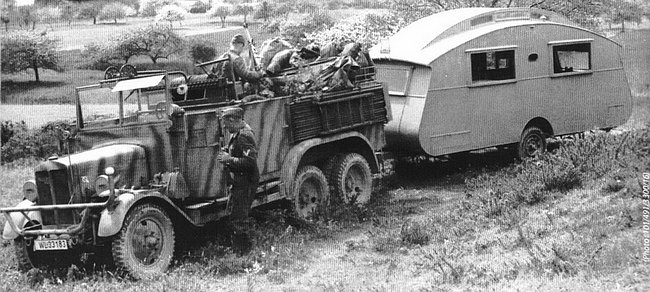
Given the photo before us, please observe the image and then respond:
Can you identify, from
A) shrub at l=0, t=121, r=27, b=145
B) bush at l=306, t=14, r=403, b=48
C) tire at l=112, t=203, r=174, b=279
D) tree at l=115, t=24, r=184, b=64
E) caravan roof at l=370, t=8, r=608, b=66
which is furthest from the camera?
bush at l=306, t=14, r=403, b=48

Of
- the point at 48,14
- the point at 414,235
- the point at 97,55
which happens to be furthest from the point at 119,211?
the point at 97,55

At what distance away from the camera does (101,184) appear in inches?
298

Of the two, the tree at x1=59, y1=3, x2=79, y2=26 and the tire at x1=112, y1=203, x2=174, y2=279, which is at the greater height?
the tree at x1=59, y1=3, x2=79, y2=26

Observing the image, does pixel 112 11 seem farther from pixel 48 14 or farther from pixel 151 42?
pixel 151 42

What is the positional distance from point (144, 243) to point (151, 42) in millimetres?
5950

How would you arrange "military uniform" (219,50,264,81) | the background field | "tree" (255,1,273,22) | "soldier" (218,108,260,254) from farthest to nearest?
"tree" (255,1,273,22) < "military uniform" (219,50,264,81) < "soldier" (218,108,260,254) < the background field

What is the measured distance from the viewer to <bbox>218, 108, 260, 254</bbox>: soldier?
809 cm

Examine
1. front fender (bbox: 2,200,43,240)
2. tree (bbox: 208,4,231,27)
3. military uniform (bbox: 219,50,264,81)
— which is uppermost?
tree (bbox: 208,4,231,27)

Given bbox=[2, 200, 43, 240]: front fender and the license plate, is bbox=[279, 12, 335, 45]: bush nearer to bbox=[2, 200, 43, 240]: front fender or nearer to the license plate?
bbox=[2, 200, 43, 240]: front fender

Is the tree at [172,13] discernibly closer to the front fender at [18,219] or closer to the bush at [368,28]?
the front fender at [18,219]

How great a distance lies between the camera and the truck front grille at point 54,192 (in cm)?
771

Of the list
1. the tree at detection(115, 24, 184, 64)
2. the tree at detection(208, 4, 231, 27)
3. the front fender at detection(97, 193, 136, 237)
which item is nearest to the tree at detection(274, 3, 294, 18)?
the tree at detection(115, 24, 184, 64)

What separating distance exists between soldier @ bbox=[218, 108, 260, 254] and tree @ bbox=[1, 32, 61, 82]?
4676 millimetres

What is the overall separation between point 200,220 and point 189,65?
16.0 feet
